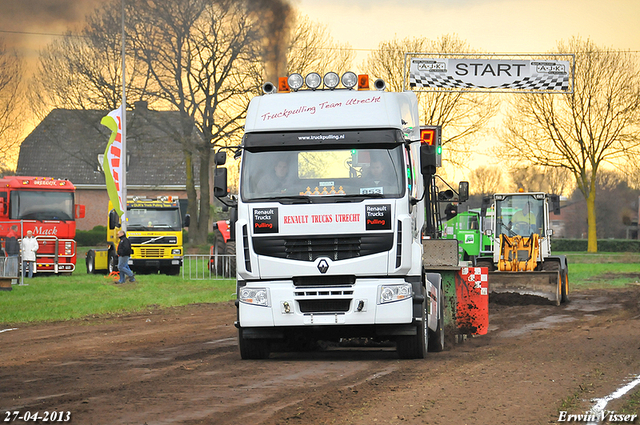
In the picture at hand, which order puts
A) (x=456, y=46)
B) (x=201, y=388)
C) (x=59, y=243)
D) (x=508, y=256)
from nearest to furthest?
(x=201, y=388) < (x=508, y=256) < (x=59, y=243) < (x=456, y=46)

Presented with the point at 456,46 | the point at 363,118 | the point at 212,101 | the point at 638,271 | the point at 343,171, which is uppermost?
the point at 456,46

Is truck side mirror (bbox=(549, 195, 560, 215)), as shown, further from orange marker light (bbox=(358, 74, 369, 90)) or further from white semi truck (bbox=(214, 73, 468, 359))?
white semi truck (bbox=(214, 73, 468, 359))

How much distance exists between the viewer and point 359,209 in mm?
10422

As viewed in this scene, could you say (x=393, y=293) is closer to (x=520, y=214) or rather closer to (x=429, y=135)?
(x=429, y=135)

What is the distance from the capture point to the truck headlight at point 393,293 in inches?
415

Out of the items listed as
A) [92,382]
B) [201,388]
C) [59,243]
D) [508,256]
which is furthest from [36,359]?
[59,243]

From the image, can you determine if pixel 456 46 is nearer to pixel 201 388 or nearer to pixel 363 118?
pixel 363 118

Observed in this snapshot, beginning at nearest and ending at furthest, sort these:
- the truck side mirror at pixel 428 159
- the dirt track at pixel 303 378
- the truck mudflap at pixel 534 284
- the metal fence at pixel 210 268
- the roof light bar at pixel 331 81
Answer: the dirt track at pixel 303 378
the truck side mirror at pixel 428 159
the roof light bar at pixel 331 81
the truck mudflap at pixel 534 284
the metal fence at pixel 210 268

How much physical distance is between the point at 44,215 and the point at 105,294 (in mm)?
9123

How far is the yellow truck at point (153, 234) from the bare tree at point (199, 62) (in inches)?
280

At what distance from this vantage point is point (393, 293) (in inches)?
415

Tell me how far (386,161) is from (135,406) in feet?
15.1

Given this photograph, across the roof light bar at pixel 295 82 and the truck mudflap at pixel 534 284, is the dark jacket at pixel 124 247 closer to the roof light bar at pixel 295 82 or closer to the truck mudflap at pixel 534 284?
the truck mudflap at pixel 534 284

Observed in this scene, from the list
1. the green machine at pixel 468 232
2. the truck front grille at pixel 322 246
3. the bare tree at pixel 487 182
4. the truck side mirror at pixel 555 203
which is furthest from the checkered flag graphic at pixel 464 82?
the bare tree at pixel 487 182
